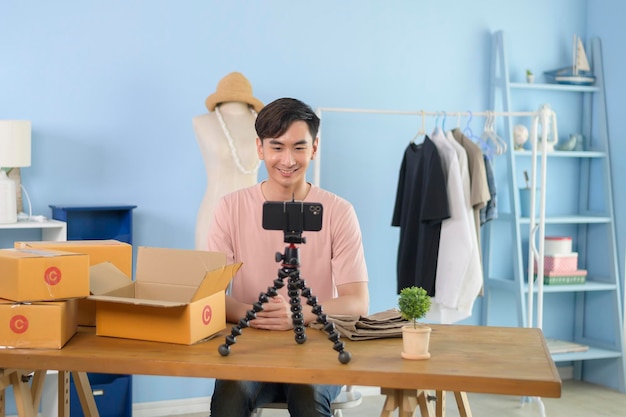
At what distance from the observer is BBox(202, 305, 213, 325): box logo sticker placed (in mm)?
2193

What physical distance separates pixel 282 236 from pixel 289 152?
0.29m

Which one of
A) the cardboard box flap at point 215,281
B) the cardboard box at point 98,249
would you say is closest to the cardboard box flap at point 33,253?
the cardboard box at point 98,249

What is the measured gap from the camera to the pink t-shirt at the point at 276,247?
105 inches

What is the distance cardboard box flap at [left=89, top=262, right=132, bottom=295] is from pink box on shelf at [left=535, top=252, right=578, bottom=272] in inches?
122

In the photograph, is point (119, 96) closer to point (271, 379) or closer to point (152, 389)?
point (152, 389)

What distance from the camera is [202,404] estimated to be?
14.6ft

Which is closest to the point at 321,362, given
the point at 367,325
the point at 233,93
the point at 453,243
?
the point at 367,325

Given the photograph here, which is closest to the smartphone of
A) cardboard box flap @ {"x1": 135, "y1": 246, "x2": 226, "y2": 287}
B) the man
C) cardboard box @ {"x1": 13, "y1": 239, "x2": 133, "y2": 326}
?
Result: cardboard box flap @ {"x1": 135, "y1": 246, "x2": 226, "y2": 287}

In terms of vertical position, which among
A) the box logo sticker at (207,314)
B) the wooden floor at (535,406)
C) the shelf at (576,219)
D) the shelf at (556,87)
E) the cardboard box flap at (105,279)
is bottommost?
the wooden floor at (535,406)

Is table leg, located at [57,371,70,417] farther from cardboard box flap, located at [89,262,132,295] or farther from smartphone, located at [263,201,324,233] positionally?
smartphone, located at [263,201,324,233]

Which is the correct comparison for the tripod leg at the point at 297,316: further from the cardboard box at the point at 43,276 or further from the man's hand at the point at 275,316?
the cardboard box at the point at 43,276

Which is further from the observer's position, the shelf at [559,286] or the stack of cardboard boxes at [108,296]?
the shelf at [559,286]

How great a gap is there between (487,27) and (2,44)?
270cm

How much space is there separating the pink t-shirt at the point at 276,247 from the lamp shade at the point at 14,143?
4.66ft
